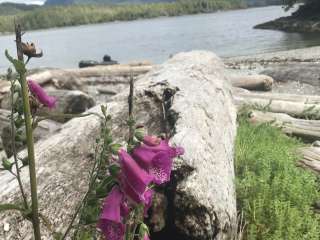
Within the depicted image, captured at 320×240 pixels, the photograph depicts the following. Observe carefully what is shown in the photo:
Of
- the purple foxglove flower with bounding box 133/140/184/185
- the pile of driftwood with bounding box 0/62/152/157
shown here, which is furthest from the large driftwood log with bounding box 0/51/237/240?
the purple foxglove flower with bounding box 133/140/184/185

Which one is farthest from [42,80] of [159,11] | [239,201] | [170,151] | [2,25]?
[159,11]

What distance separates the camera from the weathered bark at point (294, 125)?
294 inches

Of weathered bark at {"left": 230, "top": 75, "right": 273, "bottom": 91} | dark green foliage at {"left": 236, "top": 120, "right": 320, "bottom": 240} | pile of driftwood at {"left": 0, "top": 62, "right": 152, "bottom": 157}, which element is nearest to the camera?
dark green foliage at {"left": 236, "top": 120, "right": 320, "bottom": 240}

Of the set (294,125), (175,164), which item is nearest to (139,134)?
(175,164)

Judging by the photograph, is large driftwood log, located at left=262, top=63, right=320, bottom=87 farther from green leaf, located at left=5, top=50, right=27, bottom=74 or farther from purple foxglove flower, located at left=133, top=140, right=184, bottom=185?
green leaf, located at left=5, top=50, right=27, bottom=74

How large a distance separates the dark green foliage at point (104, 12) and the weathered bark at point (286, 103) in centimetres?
12601

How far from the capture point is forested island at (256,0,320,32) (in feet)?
158

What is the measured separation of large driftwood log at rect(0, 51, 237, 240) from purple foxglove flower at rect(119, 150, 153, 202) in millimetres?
1788

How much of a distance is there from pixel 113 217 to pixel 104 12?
153 m

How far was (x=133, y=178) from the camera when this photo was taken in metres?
1.22

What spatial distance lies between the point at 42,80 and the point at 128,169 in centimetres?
1292

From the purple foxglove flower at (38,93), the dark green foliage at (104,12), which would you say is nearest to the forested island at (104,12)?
the dark green foliage at (104,12)

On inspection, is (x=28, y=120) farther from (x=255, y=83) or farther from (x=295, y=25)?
(x=295, y=25)

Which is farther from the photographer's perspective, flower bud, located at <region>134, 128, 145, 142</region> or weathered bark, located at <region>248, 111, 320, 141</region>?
weathered bark, located at <region>248, 111, 320, 141</region>
